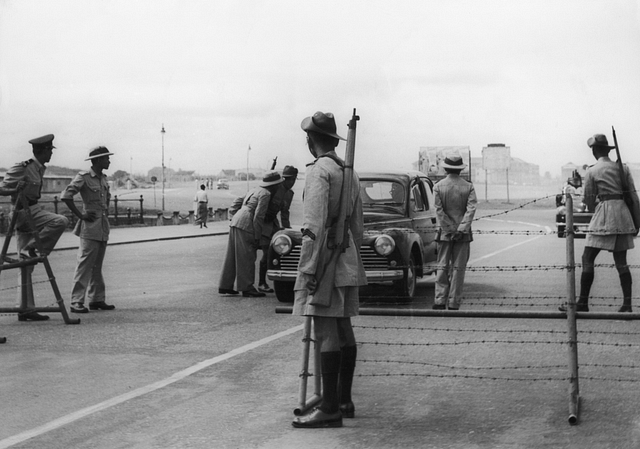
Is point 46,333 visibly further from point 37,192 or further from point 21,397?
point 21,397

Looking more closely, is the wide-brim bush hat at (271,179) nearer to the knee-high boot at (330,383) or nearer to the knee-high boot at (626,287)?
the knee-high boot at (626,287)

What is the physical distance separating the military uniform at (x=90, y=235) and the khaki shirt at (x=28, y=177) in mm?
585

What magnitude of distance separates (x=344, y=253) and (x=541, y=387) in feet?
6.76

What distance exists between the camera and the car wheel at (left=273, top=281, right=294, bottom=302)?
41.1 ft

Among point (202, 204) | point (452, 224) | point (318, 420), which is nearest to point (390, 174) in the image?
point (452, 224)

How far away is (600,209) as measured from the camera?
423 inches

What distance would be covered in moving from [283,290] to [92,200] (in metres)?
2.74

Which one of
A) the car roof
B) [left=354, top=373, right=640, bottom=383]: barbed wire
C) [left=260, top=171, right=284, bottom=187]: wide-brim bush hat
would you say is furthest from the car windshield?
[left=354, top=373, right=640, bottom=383]: barbed wire

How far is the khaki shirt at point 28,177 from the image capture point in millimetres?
10523

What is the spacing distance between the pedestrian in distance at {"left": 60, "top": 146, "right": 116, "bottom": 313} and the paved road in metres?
0.36

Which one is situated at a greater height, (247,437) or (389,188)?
(389,188)

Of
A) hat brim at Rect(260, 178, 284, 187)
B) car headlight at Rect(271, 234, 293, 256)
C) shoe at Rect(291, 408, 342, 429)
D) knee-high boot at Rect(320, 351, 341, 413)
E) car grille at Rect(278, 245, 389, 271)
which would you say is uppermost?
hat brim at Rect(260, 178, 284, 187)

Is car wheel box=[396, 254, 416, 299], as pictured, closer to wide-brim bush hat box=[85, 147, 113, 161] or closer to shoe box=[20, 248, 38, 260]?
wide-brim bush hat box=[85, 147, 113, 161]

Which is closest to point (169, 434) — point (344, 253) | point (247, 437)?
point (247, 437)
